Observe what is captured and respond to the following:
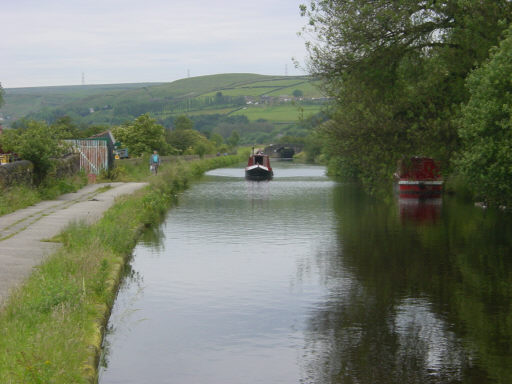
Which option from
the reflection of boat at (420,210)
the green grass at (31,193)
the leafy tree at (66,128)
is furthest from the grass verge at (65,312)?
the reflection of boat at (420,210)

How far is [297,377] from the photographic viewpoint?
27.1 ft

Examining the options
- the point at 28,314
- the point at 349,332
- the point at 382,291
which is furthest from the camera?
the point at 382,291

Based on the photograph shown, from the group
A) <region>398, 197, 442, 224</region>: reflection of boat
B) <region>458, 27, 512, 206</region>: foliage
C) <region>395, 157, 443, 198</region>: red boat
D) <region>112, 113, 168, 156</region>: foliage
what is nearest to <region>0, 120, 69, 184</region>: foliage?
<region>398, 197, 442, 224</region>: reflection of boat

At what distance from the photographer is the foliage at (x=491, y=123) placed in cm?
1967

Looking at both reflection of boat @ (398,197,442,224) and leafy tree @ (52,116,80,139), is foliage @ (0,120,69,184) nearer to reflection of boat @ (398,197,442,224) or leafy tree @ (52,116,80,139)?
leafy tree @ (52,116,80,139)

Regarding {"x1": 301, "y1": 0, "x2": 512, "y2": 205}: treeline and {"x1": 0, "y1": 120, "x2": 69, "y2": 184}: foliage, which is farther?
{"x1": 0, "y1": 120, "x2": 69, "y2": 184}: foliage

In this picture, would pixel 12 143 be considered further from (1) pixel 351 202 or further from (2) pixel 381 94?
A: (1) pixel 351 202

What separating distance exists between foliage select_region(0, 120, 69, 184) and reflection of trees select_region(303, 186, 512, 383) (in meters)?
10.7

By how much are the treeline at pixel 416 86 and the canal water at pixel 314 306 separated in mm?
2457

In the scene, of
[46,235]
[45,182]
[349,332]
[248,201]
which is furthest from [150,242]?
[248,201]

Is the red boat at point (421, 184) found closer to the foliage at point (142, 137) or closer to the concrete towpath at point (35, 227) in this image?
the concrete towpath at point (35, 227)

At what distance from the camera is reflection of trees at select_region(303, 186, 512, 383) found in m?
8.52

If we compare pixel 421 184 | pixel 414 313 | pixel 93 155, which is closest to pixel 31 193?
pixel 414 313

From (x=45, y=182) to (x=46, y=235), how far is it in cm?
1077
